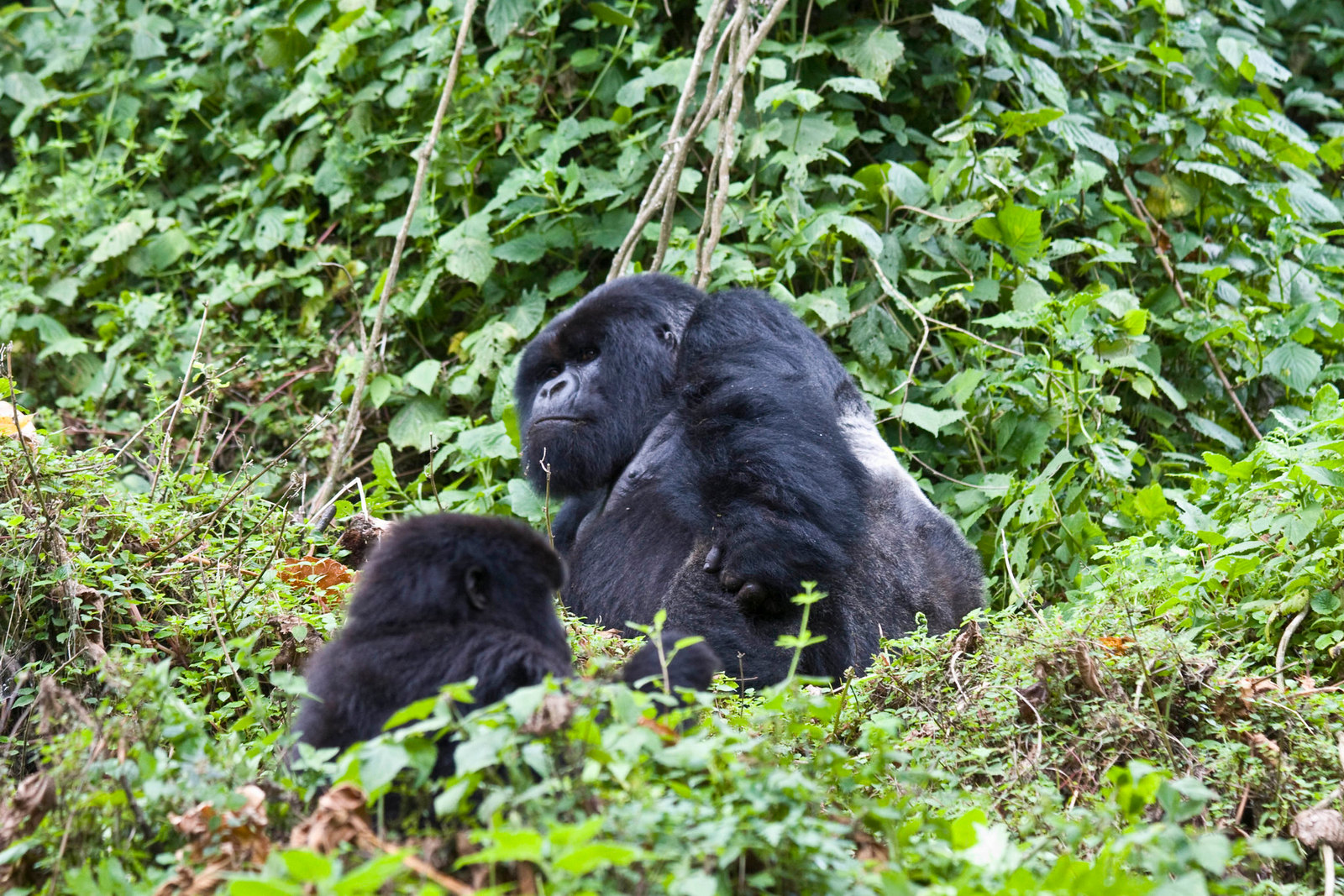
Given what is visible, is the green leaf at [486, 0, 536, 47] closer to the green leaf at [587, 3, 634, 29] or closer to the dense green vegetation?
the dense green vegetation

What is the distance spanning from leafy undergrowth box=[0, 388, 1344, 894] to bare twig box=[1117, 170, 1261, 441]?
1.49 m

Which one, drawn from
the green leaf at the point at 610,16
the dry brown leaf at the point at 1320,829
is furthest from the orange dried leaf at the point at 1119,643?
the green leaf at the point at 610,16

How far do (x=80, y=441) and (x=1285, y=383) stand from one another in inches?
210

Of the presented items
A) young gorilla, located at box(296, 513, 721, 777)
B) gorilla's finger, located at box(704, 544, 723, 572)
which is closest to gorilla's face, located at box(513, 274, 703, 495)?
gorilla's finger, located at box(704, 544, 723, 572)

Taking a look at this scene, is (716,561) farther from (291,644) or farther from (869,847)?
(869,847)

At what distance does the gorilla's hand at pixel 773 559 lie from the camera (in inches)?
138

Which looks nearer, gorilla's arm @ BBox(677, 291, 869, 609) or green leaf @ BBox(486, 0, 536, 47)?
gorilla's arm @ BBox(677, 291, 869, 609)

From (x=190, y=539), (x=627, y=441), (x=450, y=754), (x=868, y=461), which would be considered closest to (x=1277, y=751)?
(x=450, y=754)

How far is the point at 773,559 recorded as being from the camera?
3518mm

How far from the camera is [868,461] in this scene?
13.7ft

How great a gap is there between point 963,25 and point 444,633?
14.2 feet

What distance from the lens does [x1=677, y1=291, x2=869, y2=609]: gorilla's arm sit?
11.6 ft

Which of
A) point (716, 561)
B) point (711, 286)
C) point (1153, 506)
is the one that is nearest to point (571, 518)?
point (716, 561)

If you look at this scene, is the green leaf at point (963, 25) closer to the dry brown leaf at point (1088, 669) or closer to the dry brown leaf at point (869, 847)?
the dry brown leaf at point (1088, 669)
